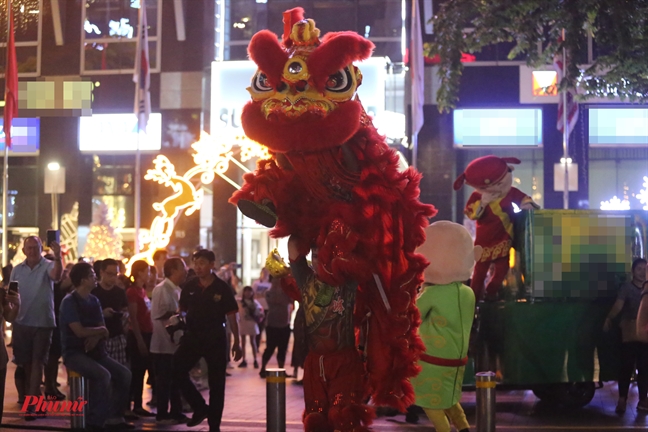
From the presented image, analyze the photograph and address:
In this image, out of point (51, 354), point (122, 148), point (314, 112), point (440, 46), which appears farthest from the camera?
point (122, 148)

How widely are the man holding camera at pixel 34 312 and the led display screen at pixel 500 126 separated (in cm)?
1384

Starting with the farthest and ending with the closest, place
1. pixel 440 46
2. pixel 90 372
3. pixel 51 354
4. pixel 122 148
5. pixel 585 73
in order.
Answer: pixel 122 148 < pixel 440 46 < pixel 585 73 < pixel 51 354 < pixel 90 372

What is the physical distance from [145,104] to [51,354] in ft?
28.1

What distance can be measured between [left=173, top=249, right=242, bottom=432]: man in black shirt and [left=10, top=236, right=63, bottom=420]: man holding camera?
2223mm

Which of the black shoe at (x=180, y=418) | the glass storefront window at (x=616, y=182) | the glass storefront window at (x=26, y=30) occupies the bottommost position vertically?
the black shoe at (x=180, y=418)

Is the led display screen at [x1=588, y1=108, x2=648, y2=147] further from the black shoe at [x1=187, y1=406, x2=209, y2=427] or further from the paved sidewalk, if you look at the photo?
the black shoe at [x1=187, y1=406, x2=209, y2=427]

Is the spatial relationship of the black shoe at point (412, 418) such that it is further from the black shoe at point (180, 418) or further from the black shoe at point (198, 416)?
the black shoe at point (180, 418)

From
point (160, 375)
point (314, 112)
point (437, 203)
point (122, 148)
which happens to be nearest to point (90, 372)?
point (160, 375)

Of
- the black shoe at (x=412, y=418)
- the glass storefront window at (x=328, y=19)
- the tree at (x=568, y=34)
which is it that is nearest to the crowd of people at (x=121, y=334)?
the black shoe at (x=412, y=418)

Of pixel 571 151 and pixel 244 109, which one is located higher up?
pixel 571 151

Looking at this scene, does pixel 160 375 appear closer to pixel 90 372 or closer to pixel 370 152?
pixel 90 372

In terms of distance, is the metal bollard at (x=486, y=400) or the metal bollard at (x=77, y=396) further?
the metal bollard at (x=77, y=396)

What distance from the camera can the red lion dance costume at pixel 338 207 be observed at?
5055 millimetres

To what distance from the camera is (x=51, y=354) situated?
11555 mm
